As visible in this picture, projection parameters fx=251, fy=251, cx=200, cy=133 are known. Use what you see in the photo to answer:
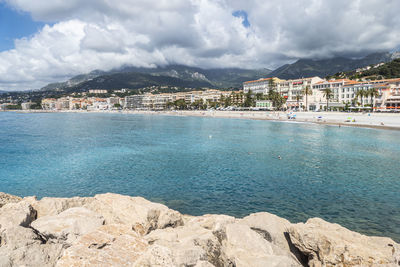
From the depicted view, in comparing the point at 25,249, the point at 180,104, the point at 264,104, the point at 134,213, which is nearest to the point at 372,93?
the point at 264,104

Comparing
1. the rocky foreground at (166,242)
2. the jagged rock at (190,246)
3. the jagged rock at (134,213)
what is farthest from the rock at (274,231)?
the jagged rock at (134,213)

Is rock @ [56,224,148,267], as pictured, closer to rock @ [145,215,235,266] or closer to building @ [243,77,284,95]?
rock @ [145,215,235,266]

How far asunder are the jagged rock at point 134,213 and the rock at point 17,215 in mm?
1516

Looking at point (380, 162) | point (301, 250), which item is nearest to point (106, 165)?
point (301, 250)

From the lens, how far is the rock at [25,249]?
4.83 metres

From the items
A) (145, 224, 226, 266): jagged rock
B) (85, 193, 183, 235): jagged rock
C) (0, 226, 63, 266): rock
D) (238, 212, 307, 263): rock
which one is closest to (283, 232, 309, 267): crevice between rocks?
(238, 212, 307, 263): rock

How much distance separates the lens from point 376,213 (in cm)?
1108

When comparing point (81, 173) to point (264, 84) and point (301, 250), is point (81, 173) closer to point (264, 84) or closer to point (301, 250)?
point (301, 250)

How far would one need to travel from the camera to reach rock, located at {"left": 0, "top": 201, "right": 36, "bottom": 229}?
6.37 m

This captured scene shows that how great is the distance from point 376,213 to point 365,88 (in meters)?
93.7

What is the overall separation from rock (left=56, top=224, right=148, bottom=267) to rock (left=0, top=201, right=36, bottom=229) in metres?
3.09

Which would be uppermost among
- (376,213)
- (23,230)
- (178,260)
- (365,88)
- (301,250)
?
(365,88)

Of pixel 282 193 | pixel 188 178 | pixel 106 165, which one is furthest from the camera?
pixel 106 165

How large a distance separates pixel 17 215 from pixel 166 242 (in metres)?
4.65
